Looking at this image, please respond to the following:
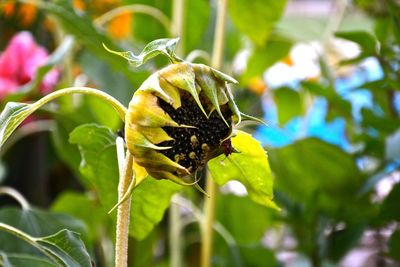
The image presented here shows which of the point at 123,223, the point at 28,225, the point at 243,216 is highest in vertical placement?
the point at 123,223

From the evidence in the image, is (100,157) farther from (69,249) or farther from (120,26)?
(120,26)

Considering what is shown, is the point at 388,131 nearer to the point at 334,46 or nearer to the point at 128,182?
the point at 128,182

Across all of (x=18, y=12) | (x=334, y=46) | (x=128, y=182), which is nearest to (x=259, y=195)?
(x=128, y=182)

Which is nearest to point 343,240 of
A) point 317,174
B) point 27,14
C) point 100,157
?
point 317,174

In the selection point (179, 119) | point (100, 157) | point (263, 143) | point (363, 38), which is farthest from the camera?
point (263, 143)

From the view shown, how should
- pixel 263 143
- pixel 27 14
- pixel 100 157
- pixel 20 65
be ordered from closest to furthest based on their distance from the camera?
pixel 100 157 → pixel 263 143 → pixel 20 65 → pixel 27 14

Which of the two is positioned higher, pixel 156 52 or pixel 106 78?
pixel 156 52

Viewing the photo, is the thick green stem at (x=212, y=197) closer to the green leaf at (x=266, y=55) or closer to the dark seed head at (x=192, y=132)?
the green leaf at (x=266, y=55)

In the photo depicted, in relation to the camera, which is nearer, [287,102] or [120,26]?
[287,102]

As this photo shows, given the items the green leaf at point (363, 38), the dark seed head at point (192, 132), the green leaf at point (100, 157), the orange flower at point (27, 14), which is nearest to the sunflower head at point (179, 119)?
the dark seed head at point (192, 132)
